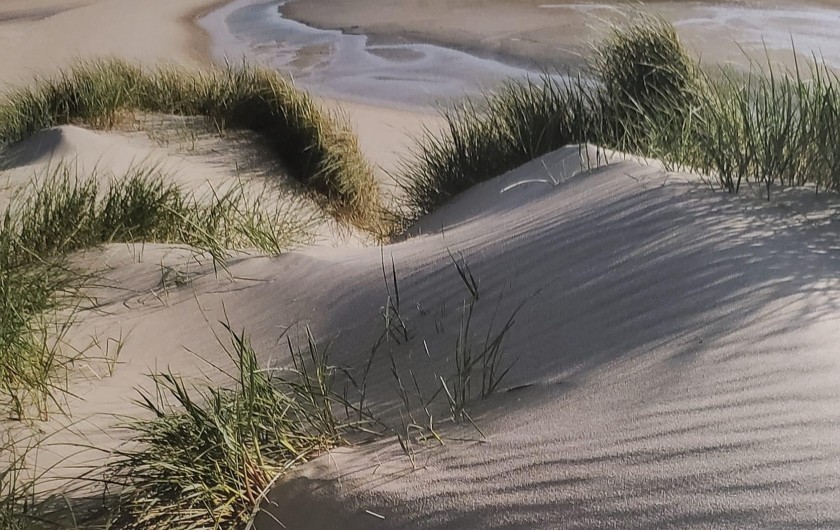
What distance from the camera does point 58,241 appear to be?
3.54m

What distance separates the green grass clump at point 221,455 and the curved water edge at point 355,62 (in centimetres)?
646

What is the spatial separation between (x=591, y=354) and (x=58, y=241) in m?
2.56

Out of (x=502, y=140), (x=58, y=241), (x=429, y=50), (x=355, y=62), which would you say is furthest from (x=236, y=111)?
(x=429, y=50)

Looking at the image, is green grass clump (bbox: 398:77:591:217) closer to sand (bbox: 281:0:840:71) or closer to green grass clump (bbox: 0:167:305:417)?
green grass clump (bbox: 0:167:305:417)

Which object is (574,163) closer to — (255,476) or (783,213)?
(783,213)

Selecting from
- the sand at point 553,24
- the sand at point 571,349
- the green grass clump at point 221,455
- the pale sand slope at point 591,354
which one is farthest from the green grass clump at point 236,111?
the green grass clump at point 221,455

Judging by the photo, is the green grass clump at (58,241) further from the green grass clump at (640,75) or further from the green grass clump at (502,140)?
the green grass clump at (640,75)

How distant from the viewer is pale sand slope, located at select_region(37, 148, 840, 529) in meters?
1.48

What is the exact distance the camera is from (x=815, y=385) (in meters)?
1.62

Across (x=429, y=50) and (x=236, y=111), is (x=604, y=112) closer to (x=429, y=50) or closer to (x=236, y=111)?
(x=236, y=111)

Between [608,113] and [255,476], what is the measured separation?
3.48 metres

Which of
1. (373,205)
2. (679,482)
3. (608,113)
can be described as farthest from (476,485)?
(373,205)

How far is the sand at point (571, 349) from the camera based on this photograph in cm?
149

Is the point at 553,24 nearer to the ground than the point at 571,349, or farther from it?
farther from it
